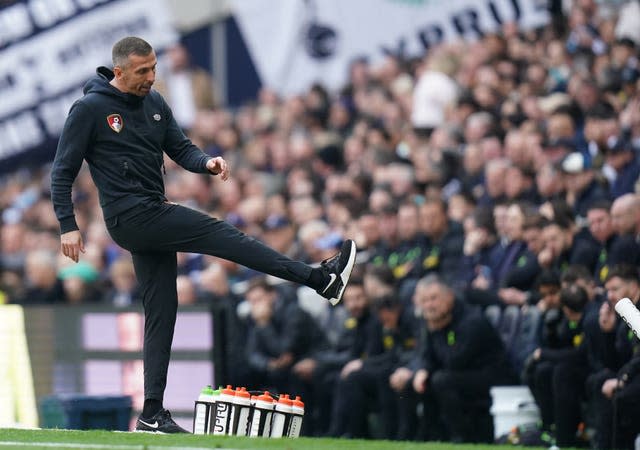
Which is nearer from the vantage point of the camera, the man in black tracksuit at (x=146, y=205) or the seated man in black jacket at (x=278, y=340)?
the man in black tracksuit at (x=146, y=205)

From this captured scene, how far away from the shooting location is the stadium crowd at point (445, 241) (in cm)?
1058

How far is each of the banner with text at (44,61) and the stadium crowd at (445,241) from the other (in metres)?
3.03

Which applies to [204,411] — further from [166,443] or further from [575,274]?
[575,274]

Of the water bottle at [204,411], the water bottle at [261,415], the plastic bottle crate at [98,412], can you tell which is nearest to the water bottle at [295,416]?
the water bottle at [261,415]

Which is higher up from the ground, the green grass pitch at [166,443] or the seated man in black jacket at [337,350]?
the green grass pitch at [166,443]

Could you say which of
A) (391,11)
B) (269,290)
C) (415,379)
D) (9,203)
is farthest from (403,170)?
(9,203)

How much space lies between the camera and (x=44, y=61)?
2123 centimetres

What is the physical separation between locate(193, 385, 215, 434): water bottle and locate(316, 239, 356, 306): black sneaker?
0.87 metres

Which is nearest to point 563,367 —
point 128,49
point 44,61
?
point 128,49

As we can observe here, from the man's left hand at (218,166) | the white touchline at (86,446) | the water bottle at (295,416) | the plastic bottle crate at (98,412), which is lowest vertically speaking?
the plastic bottle crate at (98,412)

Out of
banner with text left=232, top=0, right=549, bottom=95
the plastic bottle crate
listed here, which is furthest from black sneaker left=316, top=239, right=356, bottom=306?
banner with text left=232, top=0, right=549, bottom=95

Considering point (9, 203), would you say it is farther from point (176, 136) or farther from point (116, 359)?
point (176, 136)

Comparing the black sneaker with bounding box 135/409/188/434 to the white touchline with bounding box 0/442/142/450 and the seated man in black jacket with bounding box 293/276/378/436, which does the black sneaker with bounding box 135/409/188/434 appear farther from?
the seated man in black jacket with bounding box 293/276/378/436

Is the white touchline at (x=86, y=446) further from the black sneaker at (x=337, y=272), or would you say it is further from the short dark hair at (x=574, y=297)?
the short dark hair at (x=574, y=297)
